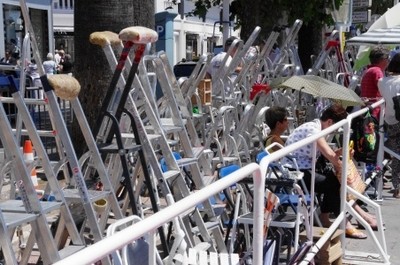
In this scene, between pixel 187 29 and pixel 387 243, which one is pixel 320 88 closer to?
pixel 387 243

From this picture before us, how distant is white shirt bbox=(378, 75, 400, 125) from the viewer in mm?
7996

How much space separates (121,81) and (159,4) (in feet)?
88.3

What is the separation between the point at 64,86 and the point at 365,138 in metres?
4.54

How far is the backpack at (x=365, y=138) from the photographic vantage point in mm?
7484

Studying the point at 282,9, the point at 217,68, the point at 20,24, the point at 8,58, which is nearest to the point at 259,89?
the point at 217,68

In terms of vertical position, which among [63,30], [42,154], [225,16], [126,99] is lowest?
[42,154]

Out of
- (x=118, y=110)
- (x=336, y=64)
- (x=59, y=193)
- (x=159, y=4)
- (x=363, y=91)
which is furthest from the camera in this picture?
(x=159, y=4)

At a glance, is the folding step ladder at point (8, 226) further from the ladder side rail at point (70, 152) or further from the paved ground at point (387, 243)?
the paved ground at point (387, 243)

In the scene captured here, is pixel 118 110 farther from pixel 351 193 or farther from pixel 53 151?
pixel 53 151

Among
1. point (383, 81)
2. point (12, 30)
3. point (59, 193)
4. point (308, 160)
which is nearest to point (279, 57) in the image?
point (383, 81)

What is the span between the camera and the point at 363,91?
9273 mm

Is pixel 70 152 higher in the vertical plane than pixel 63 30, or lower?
lower

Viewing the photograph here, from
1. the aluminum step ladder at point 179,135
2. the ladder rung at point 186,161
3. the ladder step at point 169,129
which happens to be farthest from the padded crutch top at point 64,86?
the ladder rung at point 186,161

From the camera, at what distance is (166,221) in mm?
2420
